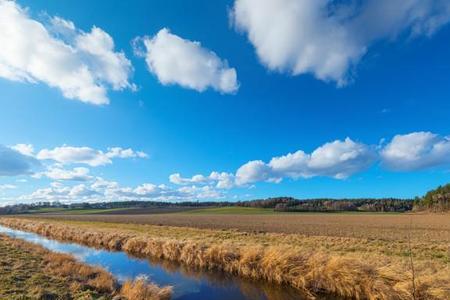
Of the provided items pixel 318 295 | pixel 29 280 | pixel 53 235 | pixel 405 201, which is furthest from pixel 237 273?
pixel 405 201

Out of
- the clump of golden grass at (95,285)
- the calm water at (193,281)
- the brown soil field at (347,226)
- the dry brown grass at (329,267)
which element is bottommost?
the calm water at (193,281)

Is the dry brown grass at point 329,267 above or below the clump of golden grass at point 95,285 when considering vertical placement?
above

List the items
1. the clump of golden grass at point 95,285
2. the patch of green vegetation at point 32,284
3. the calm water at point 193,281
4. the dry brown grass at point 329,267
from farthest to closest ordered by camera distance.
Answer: the calm water at point 193,281 < the clump of golden grass at point 95,285 < the dry brown grass at point 329,267 < the patch of green vegetation at point 32,284

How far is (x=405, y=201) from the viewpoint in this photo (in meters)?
149

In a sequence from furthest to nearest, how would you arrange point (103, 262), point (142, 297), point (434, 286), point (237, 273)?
1. point (103, 262)
2. point (237, 273)
3. point (142, 297)
4. point (434, 286)

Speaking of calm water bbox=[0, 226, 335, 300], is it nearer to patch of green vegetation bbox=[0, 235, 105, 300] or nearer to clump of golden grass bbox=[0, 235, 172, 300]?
clump of golden grass bbox=[0, 235, 172, 300]

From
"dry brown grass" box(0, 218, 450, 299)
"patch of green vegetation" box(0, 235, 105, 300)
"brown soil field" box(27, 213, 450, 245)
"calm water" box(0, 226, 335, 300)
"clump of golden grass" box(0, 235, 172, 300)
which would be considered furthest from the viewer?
"brown soil field" box(27, 213, 450, 245)

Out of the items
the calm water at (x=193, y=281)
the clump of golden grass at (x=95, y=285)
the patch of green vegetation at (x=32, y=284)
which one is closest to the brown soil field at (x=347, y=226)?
the calm water at (x=193, y=281)

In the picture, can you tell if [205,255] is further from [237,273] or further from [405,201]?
[405,201]

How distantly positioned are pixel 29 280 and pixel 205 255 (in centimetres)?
967

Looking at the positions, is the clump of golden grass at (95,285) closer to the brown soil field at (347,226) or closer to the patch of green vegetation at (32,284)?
the patch of green vegetation at (32,284)

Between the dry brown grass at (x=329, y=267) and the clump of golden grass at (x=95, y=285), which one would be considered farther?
the clump of golden grass at (x=95, y=285)

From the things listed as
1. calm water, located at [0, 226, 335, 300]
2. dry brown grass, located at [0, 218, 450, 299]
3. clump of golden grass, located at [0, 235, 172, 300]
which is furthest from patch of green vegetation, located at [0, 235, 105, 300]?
dry brown grass, located at [0, 218, 450, 299]

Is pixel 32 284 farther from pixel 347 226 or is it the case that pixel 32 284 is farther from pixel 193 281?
pixel 347 226
